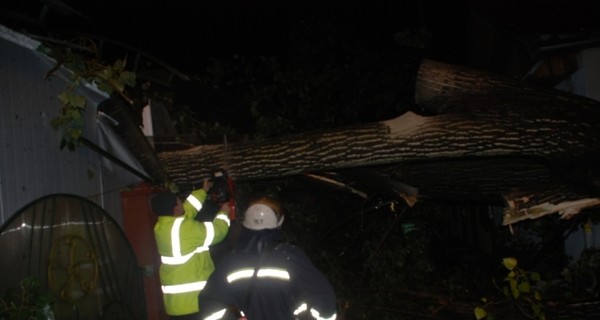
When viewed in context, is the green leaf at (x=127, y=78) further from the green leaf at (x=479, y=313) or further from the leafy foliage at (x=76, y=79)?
the green leaf at (x=479, y=313)

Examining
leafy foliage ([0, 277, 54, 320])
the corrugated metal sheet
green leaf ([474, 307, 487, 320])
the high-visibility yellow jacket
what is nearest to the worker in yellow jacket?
the high-visibility yellow jacket

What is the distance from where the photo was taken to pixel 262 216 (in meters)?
3.98

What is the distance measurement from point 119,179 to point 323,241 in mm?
2662

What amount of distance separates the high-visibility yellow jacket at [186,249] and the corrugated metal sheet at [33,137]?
71 centimetres

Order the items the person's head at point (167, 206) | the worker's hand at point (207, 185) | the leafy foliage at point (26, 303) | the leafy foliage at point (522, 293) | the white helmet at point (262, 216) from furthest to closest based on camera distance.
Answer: the leafy foliage at point (522, 293), the worker's hand at point (207, 185), the person's head at point (167, 206), the white helmet at point (262, 216), the leafy foliage at point (26, 303)

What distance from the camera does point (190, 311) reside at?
463 centimetres

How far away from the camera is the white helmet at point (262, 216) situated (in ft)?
13.0

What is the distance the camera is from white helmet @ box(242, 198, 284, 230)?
13.0 feet

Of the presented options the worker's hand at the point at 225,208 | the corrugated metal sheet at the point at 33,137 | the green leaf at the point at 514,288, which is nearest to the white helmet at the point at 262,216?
the worker's hand at the point at 225,208

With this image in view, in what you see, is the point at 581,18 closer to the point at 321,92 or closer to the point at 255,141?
the point at 321,92

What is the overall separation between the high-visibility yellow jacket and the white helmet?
1.85 feet

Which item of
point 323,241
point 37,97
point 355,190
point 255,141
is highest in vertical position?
point 37,97

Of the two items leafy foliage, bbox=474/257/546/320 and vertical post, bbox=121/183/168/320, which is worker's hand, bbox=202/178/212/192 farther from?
leafy foliage, bbox=474/257/546/320

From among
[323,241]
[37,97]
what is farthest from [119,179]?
[323,241]
